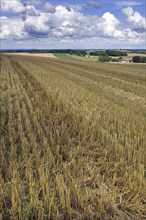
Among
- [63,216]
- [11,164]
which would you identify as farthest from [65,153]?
[63,216]

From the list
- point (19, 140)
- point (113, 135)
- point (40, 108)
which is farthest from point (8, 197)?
point (40, 108)

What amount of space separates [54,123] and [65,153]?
2704 mm

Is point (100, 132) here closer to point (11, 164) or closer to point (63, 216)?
point (11, 164)

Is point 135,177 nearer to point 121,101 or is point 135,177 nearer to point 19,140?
point 19,140

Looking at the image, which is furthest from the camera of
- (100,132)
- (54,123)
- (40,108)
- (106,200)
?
(40,108)

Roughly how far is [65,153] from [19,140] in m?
1.55

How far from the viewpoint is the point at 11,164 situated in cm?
572

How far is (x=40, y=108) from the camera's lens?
37.6 feet

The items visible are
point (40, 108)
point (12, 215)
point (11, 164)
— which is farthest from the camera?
point (40, 108)

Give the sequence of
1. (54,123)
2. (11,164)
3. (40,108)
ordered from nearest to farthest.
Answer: (11,164)
(54,123)
(40,108)

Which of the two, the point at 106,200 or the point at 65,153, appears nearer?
the point at 106,200

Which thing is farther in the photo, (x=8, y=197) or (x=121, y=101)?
(x=121, y=101)

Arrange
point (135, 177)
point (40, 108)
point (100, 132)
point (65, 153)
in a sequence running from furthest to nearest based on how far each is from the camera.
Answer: point (40, 108) → point (100, 132) → point (65, 153) → point (135, 177)

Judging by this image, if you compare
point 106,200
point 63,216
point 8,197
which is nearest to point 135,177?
point 106,200
